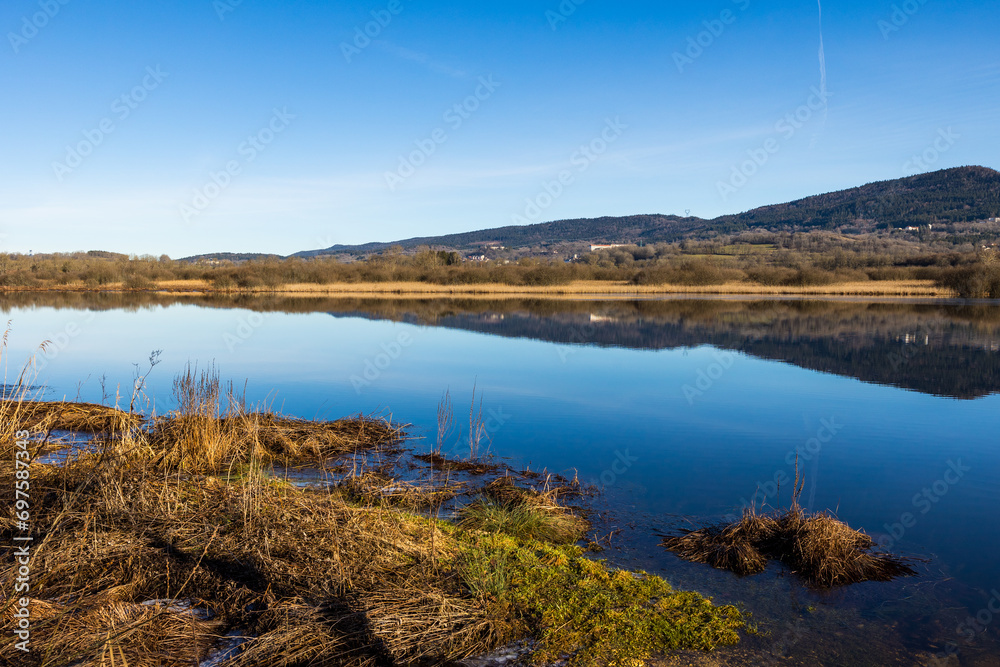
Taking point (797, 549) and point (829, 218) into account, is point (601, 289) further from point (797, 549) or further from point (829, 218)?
point (829, 218)

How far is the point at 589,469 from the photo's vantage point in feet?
24.2

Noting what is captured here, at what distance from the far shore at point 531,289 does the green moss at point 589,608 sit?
163ft

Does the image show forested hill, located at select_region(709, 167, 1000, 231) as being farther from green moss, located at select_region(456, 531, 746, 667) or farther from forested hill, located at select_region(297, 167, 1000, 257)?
green moss, located at select_region(456, 531, 746, 667)

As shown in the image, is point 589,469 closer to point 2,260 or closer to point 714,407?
point 714,407

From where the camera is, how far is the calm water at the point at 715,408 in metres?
4.46

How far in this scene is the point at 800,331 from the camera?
23578 mm

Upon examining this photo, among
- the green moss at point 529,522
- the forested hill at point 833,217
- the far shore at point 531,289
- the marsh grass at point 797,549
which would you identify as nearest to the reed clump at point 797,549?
the marsh grass at point 797,549

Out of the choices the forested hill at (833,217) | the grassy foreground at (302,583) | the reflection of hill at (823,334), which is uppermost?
the forested hill at (833,217)

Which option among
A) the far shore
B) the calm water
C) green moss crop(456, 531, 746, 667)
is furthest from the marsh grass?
the far shore

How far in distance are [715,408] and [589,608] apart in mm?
7577

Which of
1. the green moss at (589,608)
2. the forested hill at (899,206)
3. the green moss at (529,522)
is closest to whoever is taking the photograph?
the green moss at (589,608)

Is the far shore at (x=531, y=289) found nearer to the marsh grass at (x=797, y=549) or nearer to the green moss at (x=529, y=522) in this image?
the green moss at (x=529, y=522)

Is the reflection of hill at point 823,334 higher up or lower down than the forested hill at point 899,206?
lower down

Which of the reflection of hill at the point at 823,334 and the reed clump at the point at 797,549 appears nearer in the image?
the reed clump at the point at 797,549
